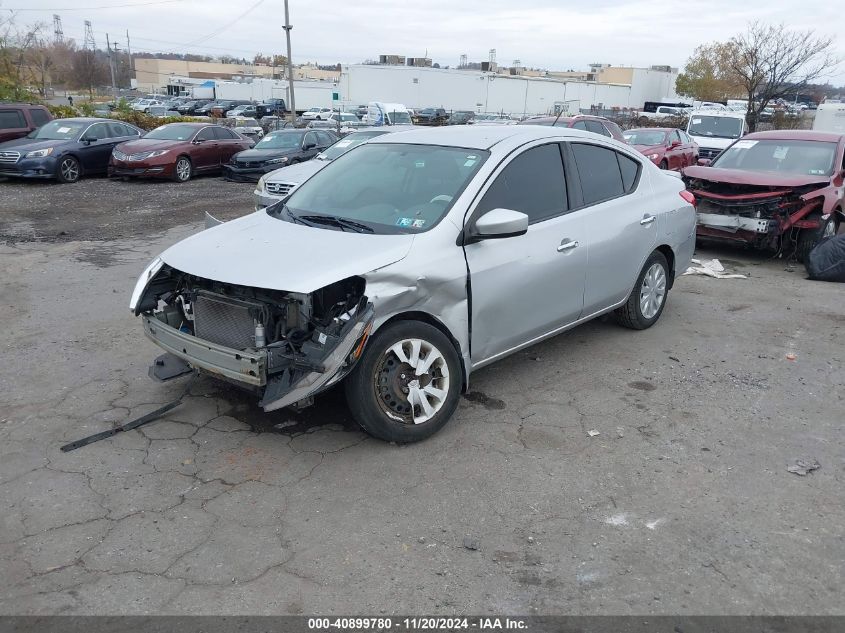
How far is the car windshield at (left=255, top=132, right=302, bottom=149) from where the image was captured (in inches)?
684

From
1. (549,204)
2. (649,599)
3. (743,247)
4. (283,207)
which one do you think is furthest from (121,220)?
(649,599)

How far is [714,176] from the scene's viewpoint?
30.7 feet

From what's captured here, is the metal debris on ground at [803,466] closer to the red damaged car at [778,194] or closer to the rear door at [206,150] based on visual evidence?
the red damaged car at [778,194]

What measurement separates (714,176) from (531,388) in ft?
19.5

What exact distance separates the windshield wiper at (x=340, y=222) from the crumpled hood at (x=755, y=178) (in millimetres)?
6610

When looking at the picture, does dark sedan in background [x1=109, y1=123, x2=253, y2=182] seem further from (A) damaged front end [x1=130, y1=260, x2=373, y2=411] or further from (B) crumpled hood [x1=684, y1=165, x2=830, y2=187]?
(A) damaged front end [x1=130, y1=260, x2=373, y2=411]

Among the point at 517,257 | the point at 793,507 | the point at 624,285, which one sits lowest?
the point at 793,507

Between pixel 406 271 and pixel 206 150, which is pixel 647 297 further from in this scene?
pixel 206 150

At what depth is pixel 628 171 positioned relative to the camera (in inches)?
227

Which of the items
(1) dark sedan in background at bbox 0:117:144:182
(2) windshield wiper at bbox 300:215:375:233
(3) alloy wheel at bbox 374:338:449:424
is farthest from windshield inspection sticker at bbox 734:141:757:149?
(1) dark sedan in background at bbox 0:117:144:182

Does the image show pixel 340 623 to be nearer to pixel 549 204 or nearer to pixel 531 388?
pixel 531 388

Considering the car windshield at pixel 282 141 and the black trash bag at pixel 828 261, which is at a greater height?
the car windshield at pixel 282 141

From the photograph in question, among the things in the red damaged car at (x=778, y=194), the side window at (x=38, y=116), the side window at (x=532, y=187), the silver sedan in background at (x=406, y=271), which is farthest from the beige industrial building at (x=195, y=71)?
the side window at (x=532, y=187)

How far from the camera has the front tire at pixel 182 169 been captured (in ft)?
56.1
